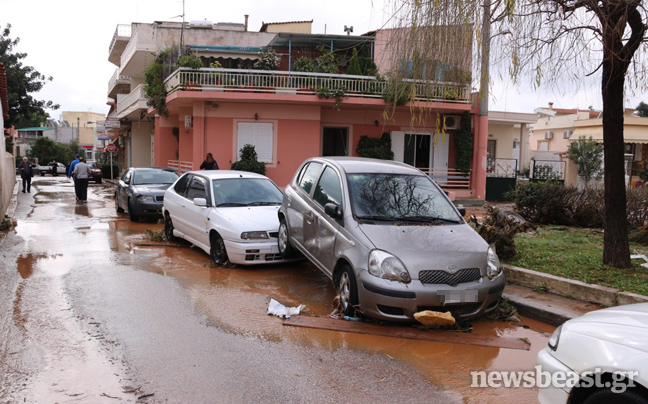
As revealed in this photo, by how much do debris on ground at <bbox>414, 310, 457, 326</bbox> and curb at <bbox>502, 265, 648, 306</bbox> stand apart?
2157 mm

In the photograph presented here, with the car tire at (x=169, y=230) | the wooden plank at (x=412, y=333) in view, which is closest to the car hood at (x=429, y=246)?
the wooden plank at (x=412, y=333)

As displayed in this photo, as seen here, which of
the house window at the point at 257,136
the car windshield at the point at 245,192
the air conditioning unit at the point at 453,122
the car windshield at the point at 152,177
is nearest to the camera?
the car windshield at the point at 245,192

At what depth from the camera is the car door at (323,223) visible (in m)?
7.15

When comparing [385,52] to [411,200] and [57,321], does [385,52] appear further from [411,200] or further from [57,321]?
[57,321]

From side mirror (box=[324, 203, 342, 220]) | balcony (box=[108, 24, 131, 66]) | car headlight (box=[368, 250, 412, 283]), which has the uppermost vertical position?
balcony (box=[108, 24, 131, 66])

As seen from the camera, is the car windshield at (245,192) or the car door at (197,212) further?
the car windshield at (245,192)

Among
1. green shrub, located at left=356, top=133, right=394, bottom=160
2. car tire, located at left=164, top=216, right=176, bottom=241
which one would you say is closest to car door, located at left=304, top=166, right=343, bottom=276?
car tire, located at left=164, top=216, right=176, bottom=241

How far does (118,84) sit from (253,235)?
36.7 meters

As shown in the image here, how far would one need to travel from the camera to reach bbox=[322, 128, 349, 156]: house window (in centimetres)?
2377

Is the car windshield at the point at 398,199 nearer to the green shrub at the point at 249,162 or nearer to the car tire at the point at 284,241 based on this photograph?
the car tire at the point at 284,241

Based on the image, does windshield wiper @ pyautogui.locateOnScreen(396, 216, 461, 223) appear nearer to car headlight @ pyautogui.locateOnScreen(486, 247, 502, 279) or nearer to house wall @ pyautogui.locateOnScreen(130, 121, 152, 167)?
car headlight @ pyautogui.locateOnScreen(486, 247, 502, 279)

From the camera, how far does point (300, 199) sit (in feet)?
27.6

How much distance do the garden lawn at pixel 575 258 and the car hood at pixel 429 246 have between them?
1981mm

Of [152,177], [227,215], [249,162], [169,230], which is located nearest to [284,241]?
[227,215]
